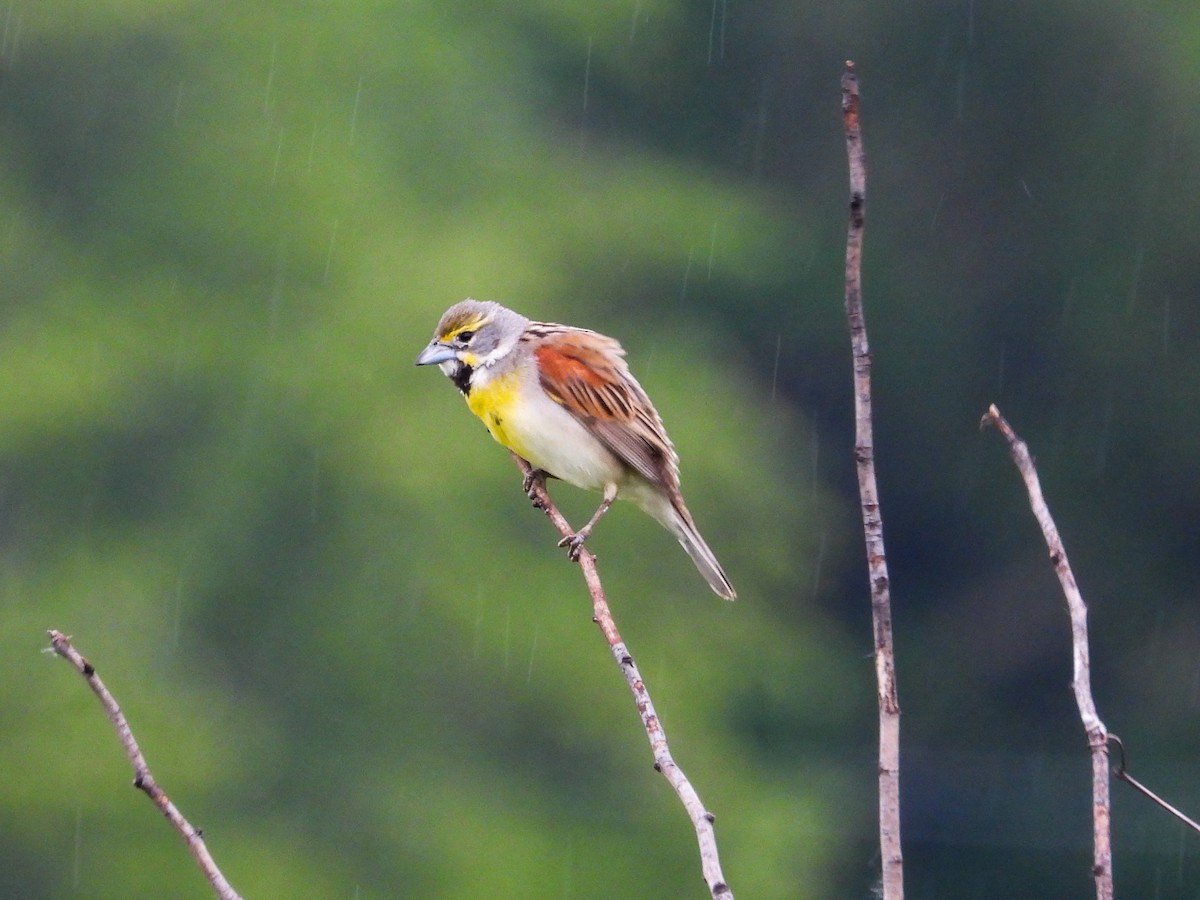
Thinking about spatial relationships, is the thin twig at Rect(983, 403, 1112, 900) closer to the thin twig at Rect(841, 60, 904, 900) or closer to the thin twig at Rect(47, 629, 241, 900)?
the thin twig at Rect(841, 60, 904, 900)

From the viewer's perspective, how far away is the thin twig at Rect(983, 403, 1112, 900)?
1925 millimetres

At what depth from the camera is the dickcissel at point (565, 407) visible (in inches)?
204

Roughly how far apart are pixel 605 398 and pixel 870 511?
342cm

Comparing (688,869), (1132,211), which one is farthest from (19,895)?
(1132,211)

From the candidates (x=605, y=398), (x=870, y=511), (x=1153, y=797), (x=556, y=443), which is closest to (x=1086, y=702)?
(x=1153, y=797)

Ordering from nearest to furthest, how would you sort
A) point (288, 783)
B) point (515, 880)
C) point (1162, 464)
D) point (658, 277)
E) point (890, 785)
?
1. point (890, 785)
2. point (515, 880)
3. point (288, 783)
4. point (658, 277)
5. point (1162, 464)

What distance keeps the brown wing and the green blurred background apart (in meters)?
8.85

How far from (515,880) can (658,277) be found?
654 centimetres

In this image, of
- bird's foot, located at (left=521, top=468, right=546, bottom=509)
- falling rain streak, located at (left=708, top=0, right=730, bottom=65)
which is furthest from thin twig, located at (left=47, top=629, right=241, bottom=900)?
falling rain streak, located at (left=708, top=0, right=730, bottom=65)

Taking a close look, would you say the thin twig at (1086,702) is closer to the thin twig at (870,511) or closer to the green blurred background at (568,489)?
the thin twig at (870,511)

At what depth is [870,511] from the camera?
2.13 m

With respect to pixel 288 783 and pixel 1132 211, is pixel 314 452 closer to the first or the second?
pixel 288 783

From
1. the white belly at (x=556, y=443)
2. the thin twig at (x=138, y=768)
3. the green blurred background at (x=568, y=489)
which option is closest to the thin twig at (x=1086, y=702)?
the thin twig at (x=138, y=768)

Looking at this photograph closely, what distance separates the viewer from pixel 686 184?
60.8 feet
